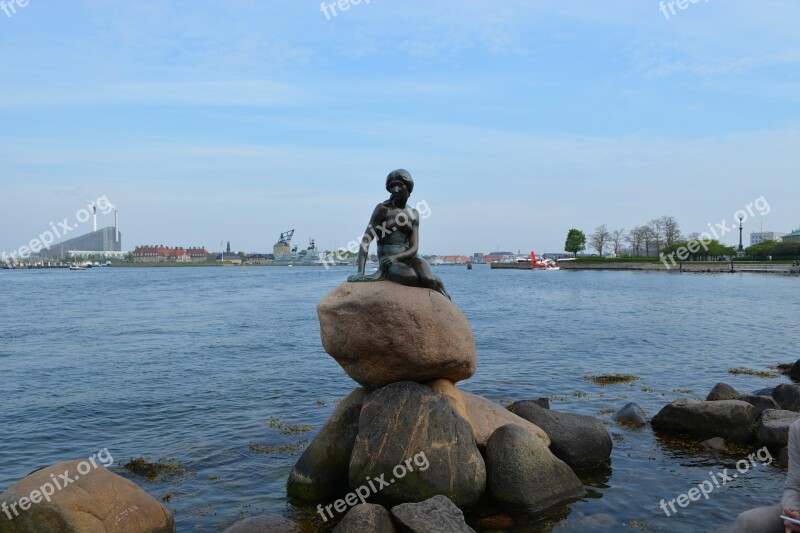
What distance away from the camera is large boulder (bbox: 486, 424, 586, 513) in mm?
8773

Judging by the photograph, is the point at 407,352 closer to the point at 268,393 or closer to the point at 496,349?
the point at 268,393

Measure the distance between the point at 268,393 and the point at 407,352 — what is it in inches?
364

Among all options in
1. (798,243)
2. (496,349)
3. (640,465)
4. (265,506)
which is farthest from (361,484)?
(798,243)

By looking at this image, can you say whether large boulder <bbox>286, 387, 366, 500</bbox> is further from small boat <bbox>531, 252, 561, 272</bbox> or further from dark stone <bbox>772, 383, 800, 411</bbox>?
small boat <bbox>531, 252, 561, 272</bbox>

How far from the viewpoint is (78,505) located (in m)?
6.91

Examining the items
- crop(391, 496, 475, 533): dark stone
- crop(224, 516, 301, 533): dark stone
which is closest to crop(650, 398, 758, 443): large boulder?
crop(391, 496, 475, 533): dark stone

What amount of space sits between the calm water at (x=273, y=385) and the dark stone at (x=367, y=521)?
83.8 inches

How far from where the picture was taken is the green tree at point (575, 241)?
148 m

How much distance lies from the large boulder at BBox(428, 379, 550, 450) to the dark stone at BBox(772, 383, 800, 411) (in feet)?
22.2

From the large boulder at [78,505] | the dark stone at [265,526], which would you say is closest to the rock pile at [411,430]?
the dark stone at [265,526]

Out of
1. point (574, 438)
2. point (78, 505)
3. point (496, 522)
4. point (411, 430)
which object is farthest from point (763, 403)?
point (78, 505)

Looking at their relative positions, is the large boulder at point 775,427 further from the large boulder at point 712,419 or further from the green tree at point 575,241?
the green tree at point 575,241

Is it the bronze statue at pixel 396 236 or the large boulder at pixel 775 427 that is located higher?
the bronze statue at pixel 396 236

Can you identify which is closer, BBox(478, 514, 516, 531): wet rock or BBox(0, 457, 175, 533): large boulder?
BBox(0, 457, 175, 533): large boulder
